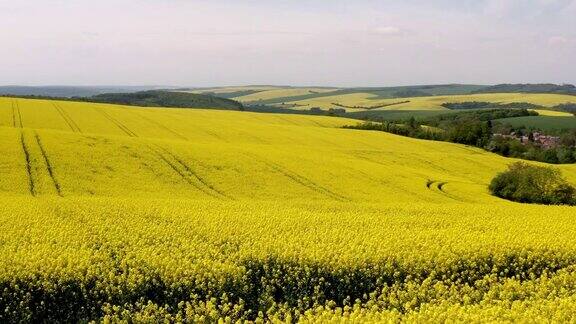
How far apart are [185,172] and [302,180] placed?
812cm

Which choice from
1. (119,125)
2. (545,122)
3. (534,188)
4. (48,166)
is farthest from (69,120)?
(545,122)

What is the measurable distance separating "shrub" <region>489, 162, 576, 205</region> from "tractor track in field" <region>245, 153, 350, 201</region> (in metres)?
14.4

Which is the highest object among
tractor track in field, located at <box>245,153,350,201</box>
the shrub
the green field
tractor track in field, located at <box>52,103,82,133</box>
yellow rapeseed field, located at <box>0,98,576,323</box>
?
tractor track in field, located at <box>52,103,82,133</box>

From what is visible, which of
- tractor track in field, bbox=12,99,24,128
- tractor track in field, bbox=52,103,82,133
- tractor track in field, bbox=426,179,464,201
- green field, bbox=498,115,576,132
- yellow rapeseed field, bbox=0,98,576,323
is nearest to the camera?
yellow rapeseed field, bbox=0,98,576,323

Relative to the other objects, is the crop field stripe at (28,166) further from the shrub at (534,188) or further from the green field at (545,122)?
the green field at (545,122)

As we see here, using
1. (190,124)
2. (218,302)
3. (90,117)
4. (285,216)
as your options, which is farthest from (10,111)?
(218,302)

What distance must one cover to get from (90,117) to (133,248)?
60.2 m

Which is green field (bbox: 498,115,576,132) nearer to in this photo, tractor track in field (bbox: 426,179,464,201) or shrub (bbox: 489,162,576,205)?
shrub (bbox: 489,162,576,205)

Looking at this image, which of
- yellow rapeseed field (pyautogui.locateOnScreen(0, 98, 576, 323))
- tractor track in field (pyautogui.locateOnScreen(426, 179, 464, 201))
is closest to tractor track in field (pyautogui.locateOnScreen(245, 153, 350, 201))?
yellow rapeseed field (pyautogui.locateOnScreen(0, 98, 576, 323))

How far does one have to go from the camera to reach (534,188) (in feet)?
135

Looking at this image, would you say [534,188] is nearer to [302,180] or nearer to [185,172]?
[302,180]

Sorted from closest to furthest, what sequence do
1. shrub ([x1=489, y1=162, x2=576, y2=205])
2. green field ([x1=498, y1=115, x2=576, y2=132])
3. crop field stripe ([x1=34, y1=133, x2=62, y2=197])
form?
1. crop field stripe ([x1=34, y1=133, x2=62, y2=197])
2. shrub ([x1=489, y1=162, x2=576, y2=205])
3. green field ([x1=498, y1=115, x2=576, y2=132])

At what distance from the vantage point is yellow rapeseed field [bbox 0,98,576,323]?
13766mm

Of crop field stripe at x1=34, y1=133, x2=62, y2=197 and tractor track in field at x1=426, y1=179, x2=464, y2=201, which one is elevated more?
crop field stripe at x1=34, y1=133, x2=62, y2=197
